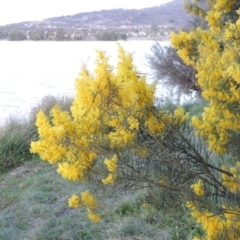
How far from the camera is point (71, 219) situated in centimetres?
559

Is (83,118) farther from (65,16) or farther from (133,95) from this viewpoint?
(65,16)

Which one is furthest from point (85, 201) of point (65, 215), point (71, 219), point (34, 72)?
point (34, 72)

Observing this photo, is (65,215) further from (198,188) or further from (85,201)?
(198,188)

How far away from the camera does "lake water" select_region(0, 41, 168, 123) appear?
14641 mm

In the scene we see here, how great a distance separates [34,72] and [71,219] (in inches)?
712

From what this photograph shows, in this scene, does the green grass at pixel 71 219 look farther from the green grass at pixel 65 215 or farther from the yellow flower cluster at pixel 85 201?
the yellow flower cluster at pixel 85 201

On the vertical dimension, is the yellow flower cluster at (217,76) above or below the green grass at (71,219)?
above

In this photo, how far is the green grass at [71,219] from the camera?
4.77 metres

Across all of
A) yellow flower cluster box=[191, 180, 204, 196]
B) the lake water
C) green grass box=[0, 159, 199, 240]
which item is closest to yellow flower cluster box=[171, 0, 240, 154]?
yellow flower cluster box=[191, 180, 204, 196]

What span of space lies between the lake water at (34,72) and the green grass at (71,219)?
3865 millimetres

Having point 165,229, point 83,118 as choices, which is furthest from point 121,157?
point 165,229

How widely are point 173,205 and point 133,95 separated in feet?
2.40

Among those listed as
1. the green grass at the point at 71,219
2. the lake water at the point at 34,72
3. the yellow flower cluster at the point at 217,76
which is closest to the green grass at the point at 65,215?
the green grass at the point at 71,219

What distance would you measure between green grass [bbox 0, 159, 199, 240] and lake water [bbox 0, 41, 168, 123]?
3865mm
